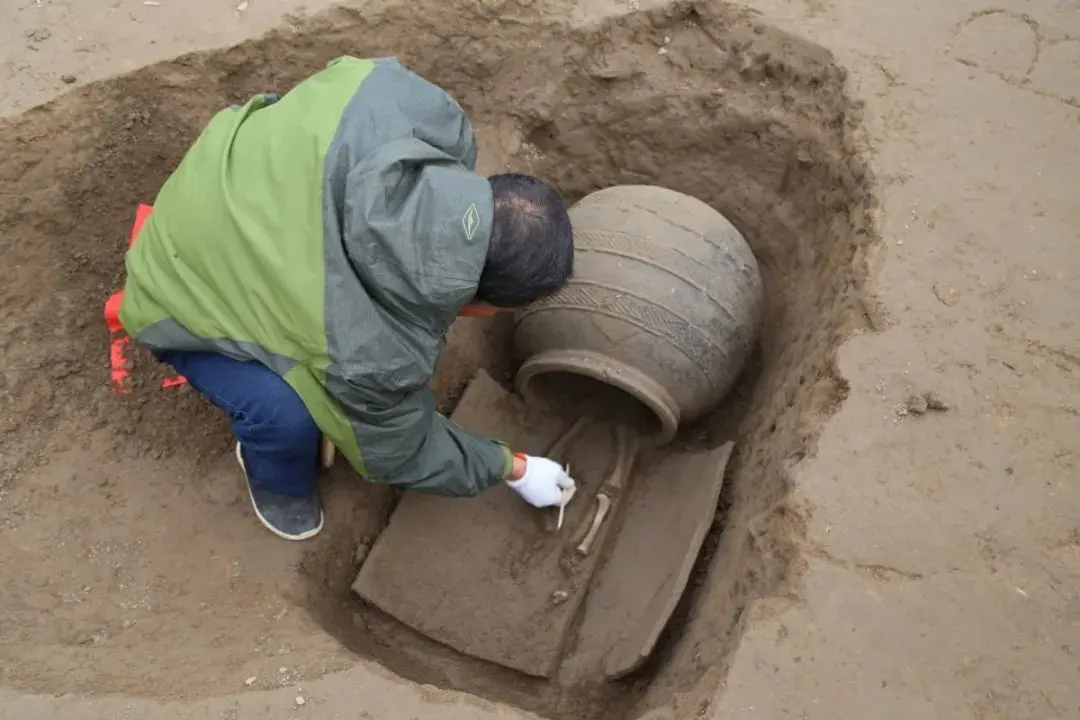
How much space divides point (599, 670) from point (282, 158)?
4.72 feet

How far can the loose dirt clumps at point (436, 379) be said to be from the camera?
1.98 m

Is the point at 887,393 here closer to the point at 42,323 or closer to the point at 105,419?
the point at 105,419

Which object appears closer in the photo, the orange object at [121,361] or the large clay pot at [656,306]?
the large clay pot at [656,306]

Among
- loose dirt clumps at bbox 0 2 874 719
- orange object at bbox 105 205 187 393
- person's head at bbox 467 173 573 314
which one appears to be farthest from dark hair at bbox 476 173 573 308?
orange object at bbox 105 205 187 393

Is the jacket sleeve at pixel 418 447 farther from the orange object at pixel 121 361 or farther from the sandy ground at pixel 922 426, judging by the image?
the orange object at pixel 121 361

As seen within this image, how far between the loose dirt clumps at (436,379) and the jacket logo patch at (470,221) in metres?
0.88

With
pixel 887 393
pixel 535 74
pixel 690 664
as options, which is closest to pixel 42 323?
pixel 535 74

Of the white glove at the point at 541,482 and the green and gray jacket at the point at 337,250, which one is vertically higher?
the green and gray jacket at the point at 337,250

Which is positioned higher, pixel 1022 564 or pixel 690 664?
pixel 1022 564

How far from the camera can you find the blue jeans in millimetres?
1898

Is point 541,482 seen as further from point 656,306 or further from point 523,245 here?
point 523,245

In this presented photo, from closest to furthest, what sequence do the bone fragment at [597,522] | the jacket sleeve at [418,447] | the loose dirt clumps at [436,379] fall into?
the jacket sleeve at [418,447] < the loose dirt clumps at [436,379] < the bone fragment at [597,522]

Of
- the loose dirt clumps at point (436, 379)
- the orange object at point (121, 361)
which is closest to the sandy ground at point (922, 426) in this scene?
the loose dirt clumps at point (436, 379)

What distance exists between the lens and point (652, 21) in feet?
9.07
